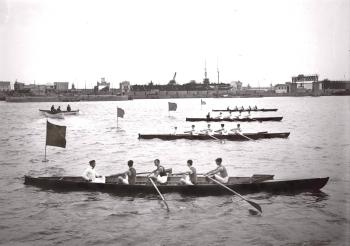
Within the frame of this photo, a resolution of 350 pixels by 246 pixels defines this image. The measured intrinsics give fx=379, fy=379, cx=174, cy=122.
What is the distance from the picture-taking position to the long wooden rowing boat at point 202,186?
18.0 meters

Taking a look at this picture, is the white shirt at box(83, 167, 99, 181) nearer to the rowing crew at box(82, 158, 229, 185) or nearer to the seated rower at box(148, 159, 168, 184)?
the rowing crew at box(82, 158, 229, 185)

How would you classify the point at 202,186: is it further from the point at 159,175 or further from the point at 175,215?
the point at 159,175

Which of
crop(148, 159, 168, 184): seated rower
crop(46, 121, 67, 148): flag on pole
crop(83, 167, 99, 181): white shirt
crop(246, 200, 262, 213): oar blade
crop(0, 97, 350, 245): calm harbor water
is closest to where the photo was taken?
crop(0, 97, 350, 245): calm harbor water

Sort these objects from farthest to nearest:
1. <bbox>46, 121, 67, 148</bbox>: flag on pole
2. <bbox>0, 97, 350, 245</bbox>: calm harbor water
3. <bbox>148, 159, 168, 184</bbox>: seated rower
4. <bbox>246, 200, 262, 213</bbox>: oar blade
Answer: <bbox>46, 121, 67, 148</bbox>: flag on pole → <bbox>148, 159, 168, 184</bbox>: seated rower → <bbox>246, 200, 262, 213</bbox>: oar blade → <bbox>0, 97, 350, 245</bbox>: calm harbor water

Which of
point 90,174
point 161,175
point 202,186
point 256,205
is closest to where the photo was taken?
point 256,205

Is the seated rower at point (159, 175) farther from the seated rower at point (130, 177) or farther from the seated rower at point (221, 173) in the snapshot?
the seated rower at point (221, 173)

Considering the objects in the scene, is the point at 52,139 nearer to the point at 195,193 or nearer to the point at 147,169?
the point at 147,169

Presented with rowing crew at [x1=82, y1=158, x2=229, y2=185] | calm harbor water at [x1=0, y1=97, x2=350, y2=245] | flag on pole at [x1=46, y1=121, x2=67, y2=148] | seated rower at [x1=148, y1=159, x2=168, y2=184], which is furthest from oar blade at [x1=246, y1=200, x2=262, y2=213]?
flag on pole at [x1=46, y1=121, x2=67, y2=148]

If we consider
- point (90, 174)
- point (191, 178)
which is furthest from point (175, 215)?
point (90, 174)

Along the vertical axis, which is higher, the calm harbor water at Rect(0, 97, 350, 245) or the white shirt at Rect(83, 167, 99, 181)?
the white shirt at Rect(83, 167, 99, 181)

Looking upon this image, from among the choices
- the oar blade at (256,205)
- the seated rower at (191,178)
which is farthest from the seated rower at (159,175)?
the oar blade at (256,205)

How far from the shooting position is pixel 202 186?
58.8ft

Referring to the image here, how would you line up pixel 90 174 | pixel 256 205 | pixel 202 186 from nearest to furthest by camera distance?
1. pixel 256 205
2. pixel 202 186
3. pixel 90 174

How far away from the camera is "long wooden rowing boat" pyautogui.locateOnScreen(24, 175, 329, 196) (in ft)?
59.2
